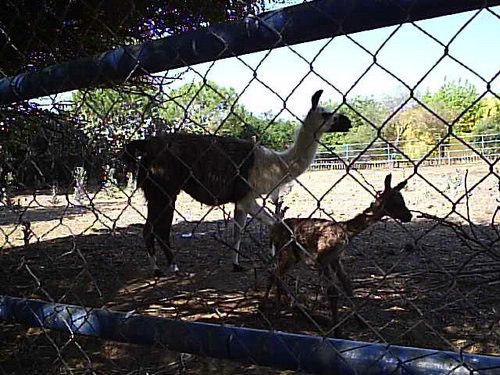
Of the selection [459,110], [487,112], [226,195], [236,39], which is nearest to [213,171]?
[226,195]

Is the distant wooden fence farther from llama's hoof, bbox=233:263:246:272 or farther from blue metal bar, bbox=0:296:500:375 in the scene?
llama's hoof, bbox=233:263:246:272

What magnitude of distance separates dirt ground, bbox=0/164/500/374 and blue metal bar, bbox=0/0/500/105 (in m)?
0.38

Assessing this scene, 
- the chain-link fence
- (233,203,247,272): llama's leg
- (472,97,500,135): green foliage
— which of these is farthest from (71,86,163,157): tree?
(233,203,247,272): llama's leg

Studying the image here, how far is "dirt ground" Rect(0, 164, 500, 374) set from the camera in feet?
9.14

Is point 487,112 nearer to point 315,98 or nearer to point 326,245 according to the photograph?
point 315,98

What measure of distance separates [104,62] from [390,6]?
30.1 inches

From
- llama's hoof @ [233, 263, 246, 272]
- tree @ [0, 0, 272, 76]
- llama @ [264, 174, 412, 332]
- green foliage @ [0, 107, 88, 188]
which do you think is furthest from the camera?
llama's hoof @ [233, 263, 246, 272]

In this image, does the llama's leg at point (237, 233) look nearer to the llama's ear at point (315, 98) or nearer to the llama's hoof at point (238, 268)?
the llama's hoof at point (238, 268)

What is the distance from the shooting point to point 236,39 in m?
1.23

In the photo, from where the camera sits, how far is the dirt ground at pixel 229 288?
2.79m

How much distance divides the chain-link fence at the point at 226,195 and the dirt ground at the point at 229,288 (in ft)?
0.08

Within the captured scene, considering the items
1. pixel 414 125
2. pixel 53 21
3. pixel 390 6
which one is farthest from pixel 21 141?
pixel 390 6

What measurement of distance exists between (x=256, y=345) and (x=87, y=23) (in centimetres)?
283

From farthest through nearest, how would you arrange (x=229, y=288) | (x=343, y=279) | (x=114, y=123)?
(x=229, y=288) → (x=343, y=279) → (x=114, y=123)
